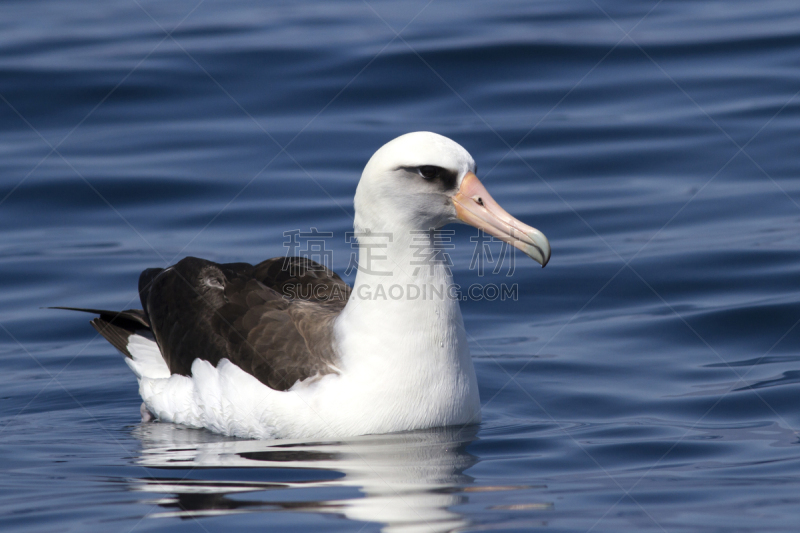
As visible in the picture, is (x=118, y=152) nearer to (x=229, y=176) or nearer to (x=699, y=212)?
(x=229, y=176)

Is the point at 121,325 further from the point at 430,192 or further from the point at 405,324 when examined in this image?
the point at 430,192

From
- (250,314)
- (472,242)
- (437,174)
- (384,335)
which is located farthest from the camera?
(472,242)

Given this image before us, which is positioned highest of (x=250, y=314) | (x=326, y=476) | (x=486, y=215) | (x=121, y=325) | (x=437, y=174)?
(x=437, y=174)

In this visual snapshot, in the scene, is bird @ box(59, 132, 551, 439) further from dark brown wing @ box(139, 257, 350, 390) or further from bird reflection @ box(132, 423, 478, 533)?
bird reflection @ box(132, 423, 478, 533)

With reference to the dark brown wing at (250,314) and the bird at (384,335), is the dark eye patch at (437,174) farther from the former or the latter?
the dark brown wing at (250,314)

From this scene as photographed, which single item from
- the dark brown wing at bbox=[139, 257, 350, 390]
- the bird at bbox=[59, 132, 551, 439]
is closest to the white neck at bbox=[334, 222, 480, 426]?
the bird at bbox=[59, 132, 551, 439]

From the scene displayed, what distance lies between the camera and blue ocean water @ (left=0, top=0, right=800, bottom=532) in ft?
19.9

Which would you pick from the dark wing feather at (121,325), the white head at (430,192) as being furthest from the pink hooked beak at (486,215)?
the dark wing feather at (121,325)

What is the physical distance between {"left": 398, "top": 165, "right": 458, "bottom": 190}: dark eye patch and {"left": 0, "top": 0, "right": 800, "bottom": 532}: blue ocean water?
1.60 m

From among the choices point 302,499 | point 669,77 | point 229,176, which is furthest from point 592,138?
point 302,499

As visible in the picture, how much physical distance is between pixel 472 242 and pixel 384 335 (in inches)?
210

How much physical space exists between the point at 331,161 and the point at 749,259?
5.55m

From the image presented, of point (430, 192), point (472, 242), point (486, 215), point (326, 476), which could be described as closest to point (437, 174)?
point (430, 192)

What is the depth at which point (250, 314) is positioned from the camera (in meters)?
7.40
